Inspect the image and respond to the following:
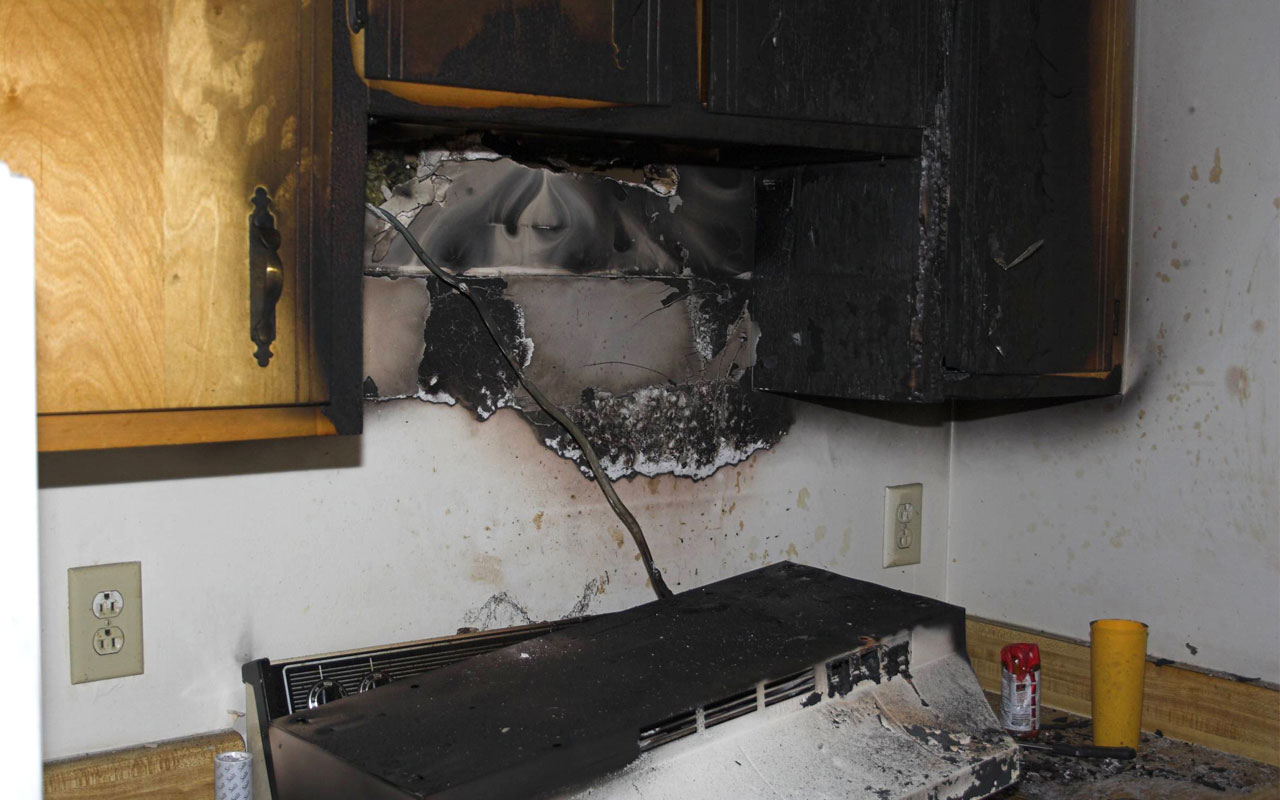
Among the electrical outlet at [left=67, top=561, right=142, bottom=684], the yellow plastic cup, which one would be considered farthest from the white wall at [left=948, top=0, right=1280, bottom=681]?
the electrical outlet at [left=67, top=561, right=142, bottom=684]

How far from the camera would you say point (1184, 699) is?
154cm

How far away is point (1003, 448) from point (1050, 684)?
365 mm

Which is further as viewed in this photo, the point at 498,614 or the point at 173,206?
the point at 498,614

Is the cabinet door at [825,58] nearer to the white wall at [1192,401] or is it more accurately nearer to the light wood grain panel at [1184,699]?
the white wall at [1192,401]

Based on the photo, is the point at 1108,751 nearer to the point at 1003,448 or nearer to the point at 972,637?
the point at 972,637

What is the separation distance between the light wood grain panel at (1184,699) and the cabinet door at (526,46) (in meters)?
1.05

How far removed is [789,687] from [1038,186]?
2.42 ft

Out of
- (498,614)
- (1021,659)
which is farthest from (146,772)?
(1021,659)

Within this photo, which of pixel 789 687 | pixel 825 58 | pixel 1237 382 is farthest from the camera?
pixel 1237 382

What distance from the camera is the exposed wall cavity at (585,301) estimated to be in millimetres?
1373

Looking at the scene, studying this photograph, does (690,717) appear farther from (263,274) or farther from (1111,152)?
(1111,152)

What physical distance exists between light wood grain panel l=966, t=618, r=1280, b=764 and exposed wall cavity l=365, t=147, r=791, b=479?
53 centimetres

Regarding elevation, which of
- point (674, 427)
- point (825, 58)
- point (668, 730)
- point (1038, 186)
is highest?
point (825, 58)

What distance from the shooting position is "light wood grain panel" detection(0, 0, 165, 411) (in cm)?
86
